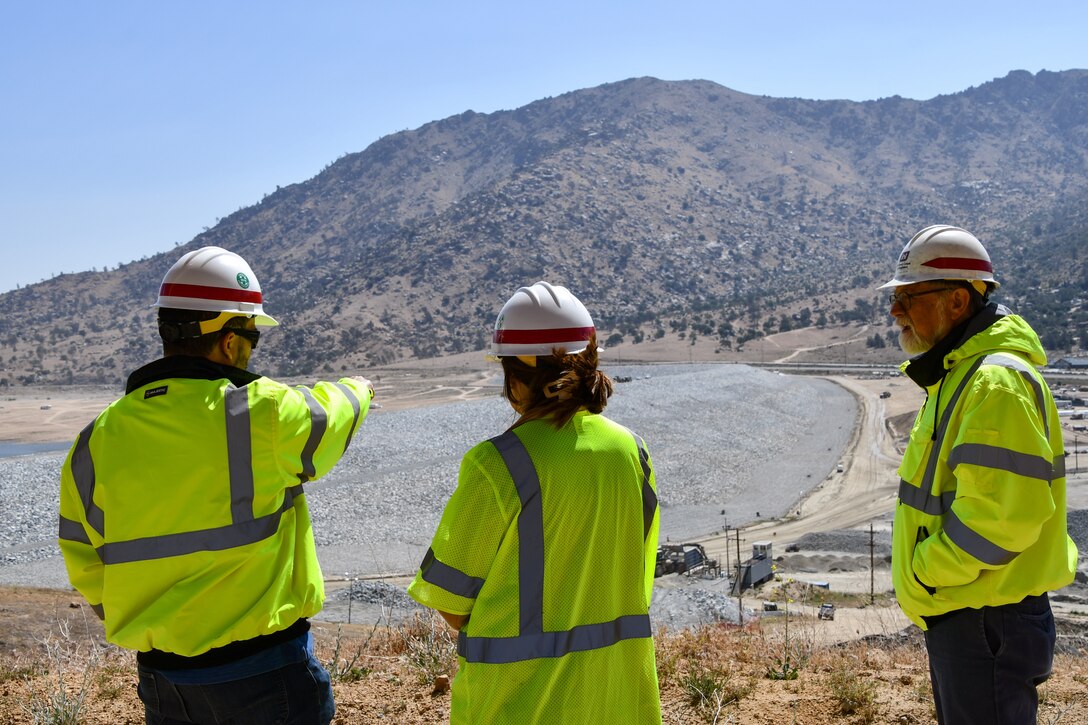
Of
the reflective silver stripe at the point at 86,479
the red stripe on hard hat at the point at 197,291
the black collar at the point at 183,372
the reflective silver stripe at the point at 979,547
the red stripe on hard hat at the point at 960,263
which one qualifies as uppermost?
the red stripe on hard hat at the point at 197,291

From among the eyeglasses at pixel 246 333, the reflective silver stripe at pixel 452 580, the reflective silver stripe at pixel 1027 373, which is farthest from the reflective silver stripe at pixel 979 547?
the eyeglasses at pixel 246 333

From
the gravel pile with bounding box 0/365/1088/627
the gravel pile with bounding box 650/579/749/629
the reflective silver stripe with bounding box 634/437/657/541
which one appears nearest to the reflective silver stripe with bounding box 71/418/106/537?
the reflective silver stripe with bounding box 634/437/657/541

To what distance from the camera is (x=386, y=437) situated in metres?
30.8

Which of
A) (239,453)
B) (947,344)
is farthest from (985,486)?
(239,453)

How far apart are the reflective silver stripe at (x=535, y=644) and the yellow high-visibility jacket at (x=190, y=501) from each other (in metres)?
0.64

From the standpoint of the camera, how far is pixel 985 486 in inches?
103

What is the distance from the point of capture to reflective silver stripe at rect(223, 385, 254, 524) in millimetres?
2504

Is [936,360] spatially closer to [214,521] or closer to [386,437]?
[214,521]

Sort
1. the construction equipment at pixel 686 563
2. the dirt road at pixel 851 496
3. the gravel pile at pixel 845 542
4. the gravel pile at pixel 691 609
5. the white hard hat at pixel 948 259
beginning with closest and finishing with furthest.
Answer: the white hard hat at pixel 948 259 → the gravel pile at pixel 691 609 → the construction equipment at pixel 686 563 → the gravel pile at pixel 845 542 → the dirt road at pixel 851 496

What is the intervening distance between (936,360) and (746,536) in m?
22.4

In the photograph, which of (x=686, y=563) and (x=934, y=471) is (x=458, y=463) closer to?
(x=686, y=563)

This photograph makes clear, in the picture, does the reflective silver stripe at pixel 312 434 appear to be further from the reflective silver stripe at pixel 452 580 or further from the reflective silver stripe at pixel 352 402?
the reflective silver stripe at pixel 452 580

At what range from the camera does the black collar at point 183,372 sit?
258 centimetres

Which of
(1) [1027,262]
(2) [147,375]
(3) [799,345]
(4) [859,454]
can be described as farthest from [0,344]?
(2) [147,375]
